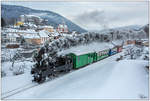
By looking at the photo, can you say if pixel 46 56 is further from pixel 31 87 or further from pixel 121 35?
pixel 121 35

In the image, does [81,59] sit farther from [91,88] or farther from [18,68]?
[18,68]

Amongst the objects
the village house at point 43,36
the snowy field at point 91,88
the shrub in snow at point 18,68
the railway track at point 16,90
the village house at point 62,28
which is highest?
the village house at point 62,28

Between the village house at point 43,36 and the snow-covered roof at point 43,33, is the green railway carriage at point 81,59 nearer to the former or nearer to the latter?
the village house at point 43,36

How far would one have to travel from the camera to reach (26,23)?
6363 millimetres

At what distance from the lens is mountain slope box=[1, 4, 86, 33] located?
19.3ft

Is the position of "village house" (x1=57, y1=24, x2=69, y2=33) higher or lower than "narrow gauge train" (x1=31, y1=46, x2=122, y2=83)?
higher

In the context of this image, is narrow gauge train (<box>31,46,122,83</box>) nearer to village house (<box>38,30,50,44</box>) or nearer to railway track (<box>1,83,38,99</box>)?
railway track (<box>1,83,38,99</box>)

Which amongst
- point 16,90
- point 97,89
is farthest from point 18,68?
point 97,89

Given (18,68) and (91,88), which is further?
(18,68)

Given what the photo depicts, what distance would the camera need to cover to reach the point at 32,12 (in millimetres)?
6676

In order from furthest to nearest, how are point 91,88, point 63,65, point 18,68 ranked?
point 18,68 < point 63,65 < point 91,88

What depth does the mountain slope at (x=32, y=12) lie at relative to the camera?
5.87 m

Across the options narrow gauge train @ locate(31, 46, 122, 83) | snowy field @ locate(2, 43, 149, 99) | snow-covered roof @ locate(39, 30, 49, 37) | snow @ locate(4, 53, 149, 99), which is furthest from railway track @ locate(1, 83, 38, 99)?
snow-covered roof @ locate(39, 30, 49, 37)

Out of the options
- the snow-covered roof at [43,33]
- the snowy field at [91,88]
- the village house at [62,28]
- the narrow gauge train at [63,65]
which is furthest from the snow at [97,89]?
the village house at [62,28]
